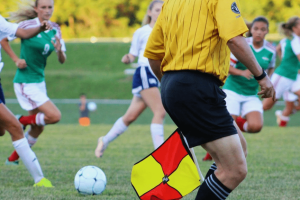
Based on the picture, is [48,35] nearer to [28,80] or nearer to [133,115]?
[28,80]

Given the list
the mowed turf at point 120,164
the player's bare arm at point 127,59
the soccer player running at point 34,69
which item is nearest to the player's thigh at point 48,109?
the soccer player running at point 34,69

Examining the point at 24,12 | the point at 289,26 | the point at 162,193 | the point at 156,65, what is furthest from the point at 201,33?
the point at 289,26

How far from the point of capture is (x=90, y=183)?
4297mm

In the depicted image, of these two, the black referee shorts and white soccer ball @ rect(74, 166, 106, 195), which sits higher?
the black referee shorts

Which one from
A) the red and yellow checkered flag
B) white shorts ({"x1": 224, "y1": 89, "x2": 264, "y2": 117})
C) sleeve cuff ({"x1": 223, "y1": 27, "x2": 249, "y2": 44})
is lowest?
white shorts ({"x1": 224, "y1": 89, "x2": 264, "y2": 117})

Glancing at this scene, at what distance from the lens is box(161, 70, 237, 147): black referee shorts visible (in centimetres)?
287

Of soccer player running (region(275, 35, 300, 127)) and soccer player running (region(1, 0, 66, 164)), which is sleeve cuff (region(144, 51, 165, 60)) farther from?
soccer player running (region(275, 35, 300, 127))

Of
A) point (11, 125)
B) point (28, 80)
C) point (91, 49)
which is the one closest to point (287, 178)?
point (11, 125)

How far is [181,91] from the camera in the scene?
2902mm

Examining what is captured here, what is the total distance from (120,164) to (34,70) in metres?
1.76

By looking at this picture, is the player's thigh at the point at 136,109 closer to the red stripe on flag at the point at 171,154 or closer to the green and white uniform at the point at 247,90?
the green and white uniform at the point at 247,90

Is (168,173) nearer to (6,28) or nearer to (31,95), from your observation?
(6,28)

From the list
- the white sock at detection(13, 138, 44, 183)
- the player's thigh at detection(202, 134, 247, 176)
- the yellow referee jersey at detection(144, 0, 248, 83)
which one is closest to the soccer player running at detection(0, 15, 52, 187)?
the white sock at detection(13, 138, 44, 183)

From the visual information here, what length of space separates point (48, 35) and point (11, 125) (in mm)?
2081
